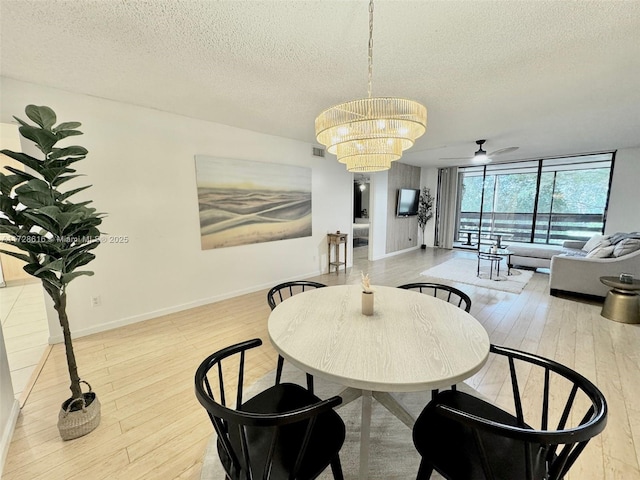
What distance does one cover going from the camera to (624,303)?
3152 millimetres

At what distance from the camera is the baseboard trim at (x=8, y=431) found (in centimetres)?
148

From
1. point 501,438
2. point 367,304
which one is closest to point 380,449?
point 501,438

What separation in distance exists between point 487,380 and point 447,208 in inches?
267

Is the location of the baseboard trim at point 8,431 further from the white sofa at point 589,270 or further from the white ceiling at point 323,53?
the white sofa at point 589,270

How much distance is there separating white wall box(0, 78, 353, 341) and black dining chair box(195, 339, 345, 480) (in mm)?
2566

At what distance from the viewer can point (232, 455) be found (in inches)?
35.9

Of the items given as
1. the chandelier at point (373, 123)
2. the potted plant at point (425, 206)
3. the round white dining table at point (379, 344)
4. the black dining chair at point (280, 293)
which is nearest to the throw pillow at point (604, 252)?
the round white dining table at point (379, 344)

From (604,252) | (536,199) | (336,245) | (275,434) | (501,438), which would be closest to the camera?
(275,434)

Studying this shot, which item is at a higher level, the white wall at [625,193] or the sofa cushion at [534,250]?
the white wall at [625,193]

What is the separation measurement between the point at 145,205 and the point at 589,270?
19.4 feet

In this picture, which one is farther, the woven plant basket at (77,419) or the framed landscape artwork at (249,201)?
the framed landscape artwork at (249,201)

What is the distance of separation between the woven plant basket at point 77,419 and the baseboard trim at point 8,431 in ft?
0.75

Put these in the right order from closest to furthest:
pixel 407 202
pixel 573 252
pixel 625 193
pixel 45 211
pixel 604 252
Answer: pixel 45 211
pixel 604 252
pixel 573 252
pixel 625 193
pixel 407 202

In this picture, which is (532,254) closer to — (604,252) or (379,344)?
(604,252)
